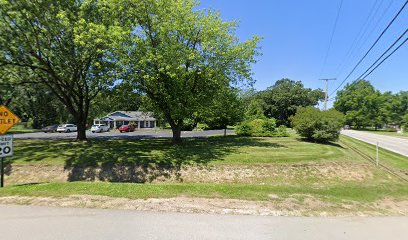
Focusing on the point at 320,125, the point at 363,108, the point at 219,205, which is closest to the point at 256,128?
the point at 320,125

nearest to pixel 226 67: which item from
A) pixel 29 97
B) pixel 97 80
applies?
pixel 97 80

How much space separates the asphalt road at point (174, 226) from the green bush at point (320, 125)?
15.7 metres

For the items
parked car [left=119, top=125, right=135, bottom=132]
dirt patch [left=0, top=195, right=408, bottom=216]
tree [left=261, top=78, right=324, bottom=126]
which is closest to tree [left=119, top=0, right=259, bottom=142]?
dirt patch [left=0, top=195, right=408, bottom=216]

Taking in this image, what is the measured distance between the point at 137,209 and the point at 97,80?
14639 mm

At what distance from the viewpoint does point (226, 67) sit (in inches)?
691

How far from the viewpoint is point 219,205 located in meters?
6.55

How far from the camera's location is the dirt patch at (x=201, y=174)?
1220cm

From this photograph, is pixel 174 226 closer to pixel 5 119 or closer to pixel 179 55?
pixel 5 119

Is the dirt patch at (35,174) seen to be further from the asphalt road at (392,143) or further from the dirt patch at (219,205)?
the asphalt road at (392,143)

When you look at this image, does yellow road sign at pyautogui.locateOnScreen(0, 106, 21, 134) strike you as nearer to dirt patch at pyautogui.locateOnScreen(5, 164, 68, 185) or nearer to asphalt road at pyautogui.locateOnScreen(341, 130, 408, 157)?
dirt patch at pyautogui.locateOnScreen(5, 164, 68, 185)


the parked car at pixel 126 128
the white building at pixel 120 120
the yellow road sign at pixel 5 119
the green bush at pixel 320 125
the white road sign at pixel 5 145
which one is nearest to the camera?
the white road sign at pixel 5 145

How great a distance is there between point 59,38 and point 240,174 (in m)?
14.0

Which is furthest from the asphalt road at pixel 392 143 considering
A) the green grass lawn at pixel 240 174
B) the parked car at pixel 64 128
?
the parked car at pixel 64 128

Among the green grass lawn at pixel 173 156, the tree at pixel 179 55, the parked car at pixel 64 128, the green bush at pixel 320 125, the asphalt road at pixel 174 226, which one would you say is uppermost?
the tree at pixel 179 55
